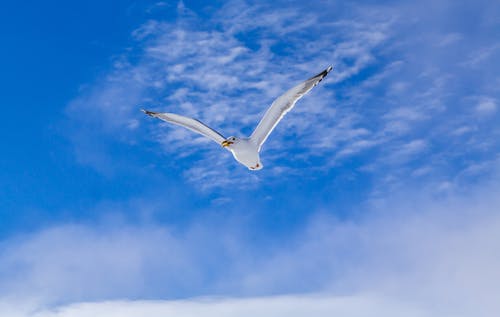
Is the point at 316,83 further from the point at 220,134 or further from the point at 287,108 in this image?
the point at 220,134

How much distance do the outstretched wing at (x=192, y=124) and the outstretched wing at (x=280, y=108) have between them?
1.48 meters

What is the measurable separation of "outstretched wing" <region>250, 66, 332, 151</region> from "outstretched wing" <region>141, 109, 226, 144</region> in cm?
148

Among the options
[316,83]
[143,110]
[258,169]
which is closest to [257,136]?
[258,169]

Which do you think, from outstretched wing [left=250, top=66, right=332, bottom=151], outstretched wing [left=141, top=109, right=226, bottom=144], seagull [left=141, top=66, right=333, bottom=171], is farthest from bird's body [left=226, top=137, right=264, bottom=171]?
outstretched wing [left=141, top=109, right=226, bottom=144]

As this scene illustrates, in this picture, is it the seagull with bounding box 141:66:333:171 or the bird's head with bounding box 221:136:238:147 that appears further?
the bird's head with bounding box 221:136:238:147

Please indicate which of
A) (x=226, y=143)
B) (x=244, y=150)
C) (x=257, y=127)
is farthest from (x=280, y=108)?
(x=226, y=143)

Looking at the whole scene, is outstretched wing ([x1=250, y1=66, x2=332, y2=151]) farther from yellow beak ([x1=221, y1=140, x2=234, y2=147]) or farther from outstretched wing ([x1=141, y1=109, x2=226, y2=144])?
outstretched wing ([x1=141, y1=109, x2=226, y2=144])

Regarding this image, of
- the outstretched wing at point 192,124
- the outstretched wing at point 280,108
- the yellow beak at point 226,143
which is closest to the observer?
the outstretched wing at point 280,108

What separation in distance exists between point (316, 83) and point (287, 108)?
1560 millimetres

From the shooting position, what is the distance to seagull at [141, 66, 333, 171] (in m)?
26.7

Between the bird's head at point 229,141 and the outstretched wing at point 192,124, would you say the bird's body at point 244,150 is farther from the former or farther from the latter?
the outstretched wing at point 192,124

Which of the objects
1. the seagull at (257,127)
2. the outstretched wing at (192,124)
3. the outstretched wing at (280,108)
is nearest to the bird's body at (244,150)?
the seagull at (257,127)

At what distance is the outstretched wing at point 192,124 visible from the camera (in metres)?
27.3

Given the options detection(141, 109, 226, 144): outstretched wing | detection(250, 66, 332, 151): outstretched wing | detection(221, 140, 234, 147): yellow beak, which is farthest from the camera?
detection(141, 109, 226, 144): outstretched wing
